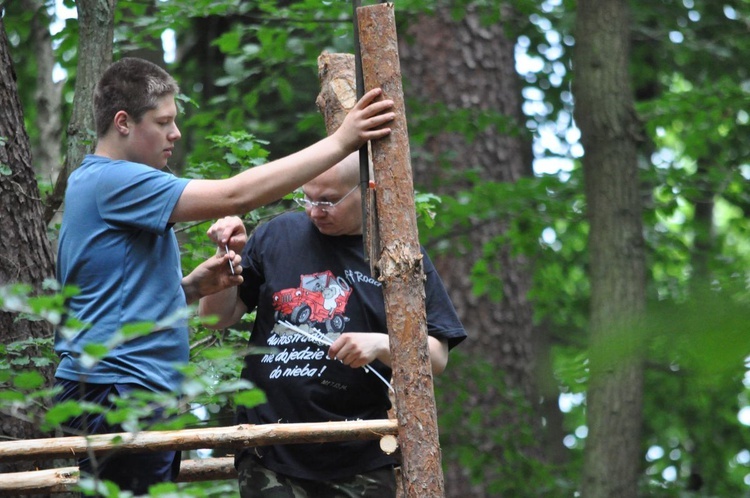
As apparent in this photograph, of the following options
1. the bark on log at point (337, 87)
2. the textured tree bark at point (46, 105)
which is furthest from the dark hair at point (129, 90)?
the textured tree bark at point (46, 105)

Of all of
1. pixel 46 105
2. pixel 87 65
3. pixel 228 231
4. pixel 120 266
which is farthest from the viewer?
pixel 46 105

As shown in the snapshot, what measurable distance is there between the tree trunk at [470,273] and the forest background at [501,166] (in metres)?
0.02

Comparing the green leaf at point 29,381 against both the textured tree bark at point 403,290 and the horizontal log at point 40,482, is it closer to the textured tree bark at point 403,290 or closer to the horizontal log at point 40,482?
the horizontal log at point 40,482

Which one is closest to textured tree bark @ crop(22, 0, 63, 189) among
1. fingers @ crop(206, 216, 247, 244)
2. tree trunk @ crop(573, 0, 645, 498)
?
tree trunk @ crop(573, 0, 645, 498)

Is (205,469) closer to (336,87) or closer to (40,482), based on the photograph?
(40,482)

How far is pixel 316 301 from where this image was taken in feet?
10.1

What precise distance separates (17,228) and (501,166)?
4.46 m

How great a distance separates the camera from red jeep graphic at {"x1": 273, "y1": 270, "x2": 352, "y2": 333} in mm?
3070

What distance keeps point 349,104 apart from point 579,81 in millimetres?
1481

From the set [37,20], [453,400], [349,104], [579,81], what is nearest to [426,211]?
[349,104]

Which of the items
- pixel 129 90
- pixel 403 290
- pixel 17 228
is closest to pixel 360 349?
pixel 403 290

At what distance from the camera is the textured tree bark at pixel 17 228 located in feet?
12.3

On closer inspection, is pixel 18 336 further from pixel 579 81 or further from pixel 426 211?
pixel 579 81

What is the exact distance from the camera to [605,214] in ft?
14.8
